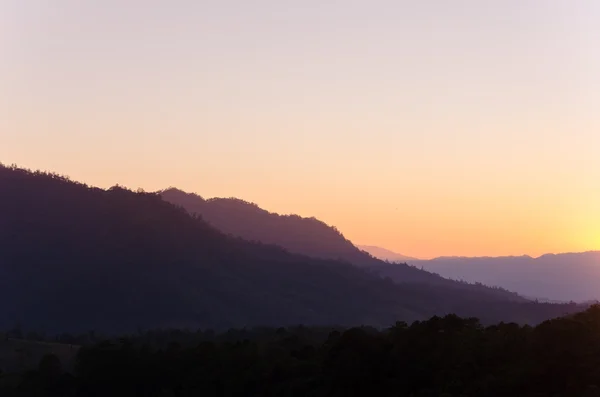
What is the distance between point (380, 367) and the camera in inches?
1539

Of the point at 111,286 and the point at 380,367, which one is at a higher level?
the point at 111,286

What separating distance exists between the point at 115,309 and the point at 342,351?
128 m

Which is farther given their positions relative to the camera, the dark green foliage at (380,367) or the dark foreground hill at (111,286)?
the dark foreground hill at (111,286)

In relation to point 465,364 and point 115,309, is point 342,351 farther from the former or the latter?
point 115,309

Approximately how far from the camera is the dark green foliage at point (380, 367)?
33562mm

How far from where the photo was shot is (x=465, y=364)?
3644 cm

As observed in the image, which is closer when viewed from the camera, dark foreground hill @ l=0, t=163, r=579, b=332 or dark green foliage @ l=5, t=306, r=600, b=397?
dark green foliage @ l=5, t=306, r=600, b=397

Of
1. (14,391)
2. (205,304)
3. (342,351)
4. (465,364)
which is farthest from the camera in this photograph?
(205,304)

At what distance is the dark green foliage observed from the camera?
33.6 meters

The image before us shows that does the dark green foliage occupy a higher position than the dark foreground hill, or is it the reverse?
the dark foreground hill

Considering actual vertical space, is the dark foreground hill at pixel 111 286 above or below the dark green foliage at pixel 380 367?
above

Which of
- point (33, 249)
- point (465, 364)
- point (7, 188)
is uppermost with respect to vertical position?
point (7, 188)

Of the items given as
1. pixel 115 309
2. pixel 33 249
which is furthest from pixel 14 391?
pixel 33 249

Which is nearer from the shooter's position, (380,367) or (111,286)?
(380,367)
